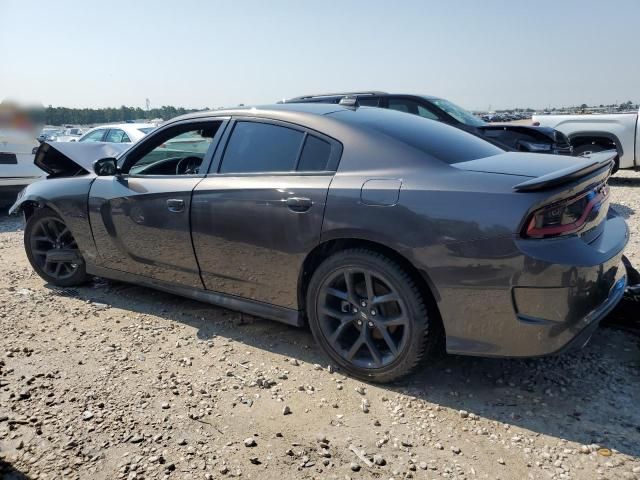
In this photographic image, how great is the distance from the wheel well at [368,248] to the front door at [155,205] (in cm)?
91

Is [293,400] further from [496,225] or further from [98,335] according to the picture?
[98,335]

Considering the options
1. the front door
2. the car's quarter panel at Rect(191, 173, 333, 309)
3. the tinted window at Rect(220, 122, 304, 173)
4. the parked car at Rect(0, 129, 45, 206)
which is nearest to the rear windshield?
the tinted window at Rect(220, 122, 304, 173)

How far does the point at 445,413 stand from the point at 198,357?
64.1 inches

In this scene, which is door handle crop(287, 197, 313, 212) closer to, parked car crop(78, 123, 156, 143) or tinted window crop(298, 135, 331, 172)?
tinted window crop(298, 135, 331, 172)

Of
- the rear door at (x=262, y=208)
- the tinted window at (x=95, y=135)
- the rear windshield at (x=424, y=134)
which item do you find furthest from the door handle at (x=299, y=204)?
the tinted window at (x=95, y=135)

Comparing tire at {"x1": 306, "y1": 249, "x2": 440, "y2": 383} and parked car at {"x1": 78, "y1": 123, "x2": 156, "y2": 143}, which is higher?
parked car at {"x1": 78, "y1": 123, "x2": 156, "y2": 143}

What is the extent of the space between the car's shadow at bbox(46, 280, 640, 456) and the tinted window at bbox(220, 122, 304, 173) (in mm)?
1219

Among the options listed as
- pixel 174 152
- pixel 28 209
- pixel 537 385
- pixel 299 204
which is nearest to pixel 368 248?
pixel 299 204

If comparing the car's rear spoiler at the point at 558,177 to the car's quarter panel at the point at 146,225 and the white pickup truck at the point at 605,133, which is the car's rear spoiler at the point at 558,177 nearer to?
the car's quarter panel at the point at 146,225

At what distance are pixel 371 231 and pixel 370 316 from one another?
1.68ft

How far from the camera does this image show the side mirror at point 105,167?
3982mm

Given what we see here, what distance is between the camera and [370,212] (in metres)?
2.73

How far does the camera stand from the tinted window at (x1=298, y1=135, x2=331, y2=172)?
3051 millimetres

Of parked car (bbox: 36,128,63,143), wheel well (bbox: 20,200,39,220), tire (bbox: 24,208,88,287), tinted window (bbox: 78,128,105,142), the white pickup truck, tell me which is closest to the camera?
tire (bbox: 24,208,88,287)
